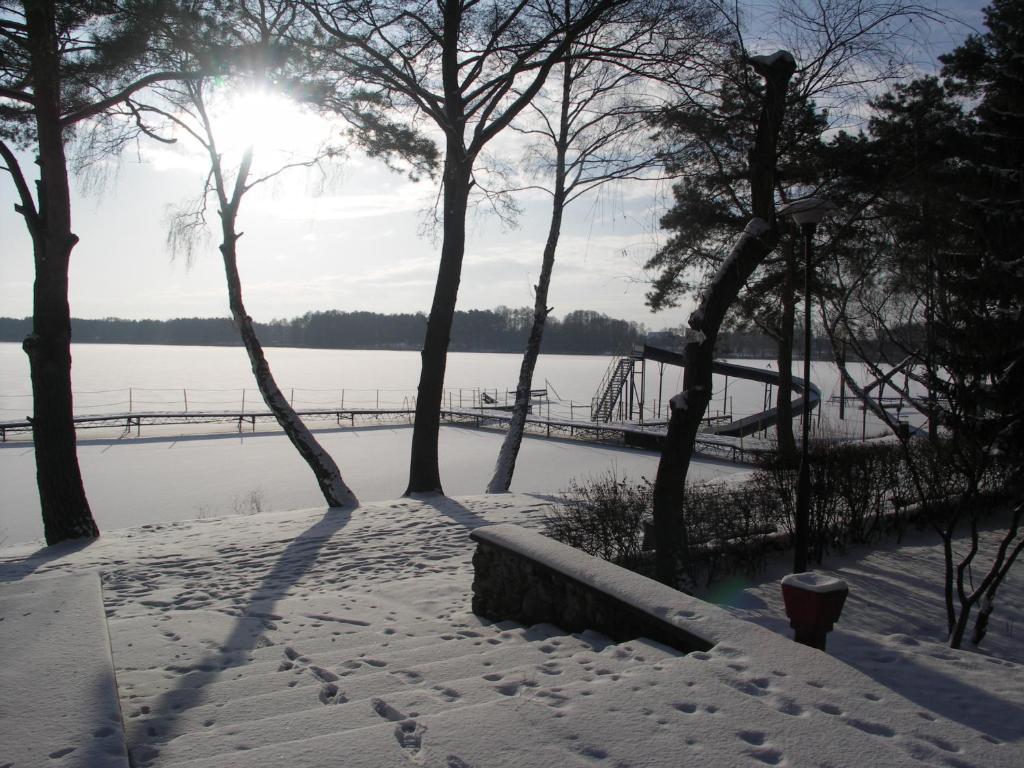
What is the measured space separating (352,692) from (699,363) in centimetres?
357

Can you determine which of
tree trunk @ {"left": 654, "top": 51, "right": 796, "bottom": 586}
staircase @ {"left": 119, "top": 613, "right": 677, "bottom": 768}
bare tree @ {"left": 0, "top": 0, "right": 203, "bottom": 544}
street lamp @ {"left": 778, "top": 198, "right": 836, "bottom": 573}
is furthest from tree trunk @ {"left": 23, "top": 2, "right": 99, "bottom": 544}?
street lamp @ {"left": 778, "top": 198, "right": 836, "bottom": 573}

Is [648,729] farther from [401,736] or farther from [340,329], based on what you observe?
[340,329]

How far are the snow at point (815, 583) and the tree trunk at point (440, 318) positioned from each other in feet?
24.3

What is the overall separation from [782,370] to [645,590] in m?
14.0

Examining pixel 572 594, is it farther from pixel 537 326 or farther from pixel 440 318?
pixel 537 326

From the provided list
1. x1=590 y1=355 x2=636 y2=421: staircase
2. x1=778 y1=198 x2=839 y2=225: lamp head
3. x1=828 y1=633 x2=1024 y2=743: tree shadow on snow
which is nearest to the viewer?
x1=828 y1=633 x2=1024 y2=743: tree shadow on snow

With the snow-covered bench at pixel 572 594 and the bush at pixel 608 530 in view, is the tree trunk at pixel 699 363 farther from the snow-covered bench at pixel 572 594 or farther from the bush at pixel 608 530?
the snow-covered bench at pixel 572 594

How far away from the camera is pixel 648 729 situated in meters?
2.07

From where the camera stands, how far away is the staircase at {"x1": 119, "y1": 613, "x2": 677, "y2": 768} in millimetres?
2000

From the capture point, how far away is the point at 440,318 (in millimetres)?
10203

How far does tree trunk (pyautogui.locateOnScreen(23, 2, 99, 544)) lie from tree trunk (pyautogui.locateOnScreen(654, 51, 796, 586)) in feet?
21.4

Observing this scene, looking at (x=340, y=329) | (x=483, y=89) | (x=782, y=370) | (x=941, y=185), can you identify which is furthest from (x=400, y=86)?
(x=340, y=329)

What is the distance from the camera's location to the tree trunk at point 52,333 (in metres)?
7.92

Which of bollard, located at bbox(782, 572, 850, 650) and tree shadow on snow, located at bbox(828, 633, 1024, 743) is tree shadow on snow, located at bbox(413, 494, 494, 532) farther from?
bollard, located at bbox(782, 572, 850, 650)
